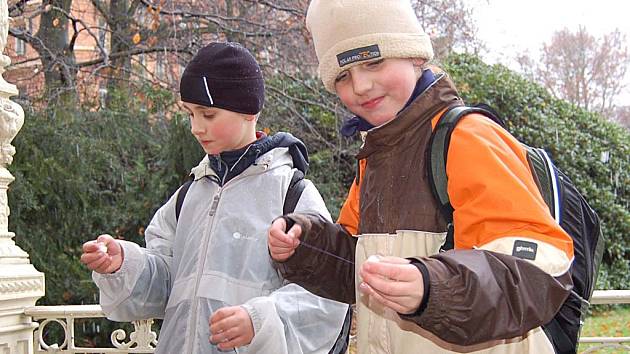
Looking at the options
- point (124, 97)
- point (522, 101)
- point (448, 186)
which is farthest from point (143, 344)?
point (522, 101)

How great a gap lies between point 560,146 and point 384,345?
743 centimetres

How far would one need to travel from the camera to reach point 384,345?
5.86 ft

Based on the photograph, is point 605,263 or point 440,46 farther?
point 605,263

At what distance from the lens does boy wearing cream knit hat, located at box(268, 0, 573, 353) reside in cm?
130

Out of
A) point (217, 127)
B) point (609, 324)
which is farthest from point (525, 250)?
point (609, 324)

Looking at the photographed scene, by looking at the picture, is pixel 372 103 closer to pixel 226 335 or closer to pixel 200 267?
pixel 226 335

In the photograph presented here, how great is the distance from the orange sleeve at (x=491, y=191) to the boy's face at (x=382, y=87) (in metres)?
0.25

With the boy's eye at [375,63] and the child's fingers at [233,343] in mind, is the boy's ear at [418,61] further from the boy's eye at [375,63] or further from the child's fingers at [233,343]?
the child's fingers at [233,343]

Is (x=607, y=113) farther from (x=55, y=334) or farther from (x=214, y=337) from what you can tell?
(x=214, y=337)

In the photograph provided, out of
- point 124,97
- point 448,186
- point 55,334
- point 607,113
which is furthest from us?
point 607,113

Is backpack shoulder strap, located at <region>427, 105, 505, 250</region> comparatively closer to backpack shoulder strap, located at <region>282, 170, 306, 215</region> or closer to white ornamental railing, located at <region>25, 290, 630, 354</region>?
backpack shoulder strap, located at <region>282, 170, 306, 215</region>

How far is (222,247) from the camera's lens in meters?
2.51

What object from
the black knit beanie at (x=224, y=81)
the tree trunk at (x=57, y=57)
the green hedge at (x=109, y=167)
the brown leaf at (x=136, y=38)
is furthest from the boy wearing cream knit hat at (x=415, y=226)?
the brown leaf at (x=136, y=38)

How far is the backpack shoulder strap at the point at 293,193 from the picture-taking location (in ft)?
8.42
